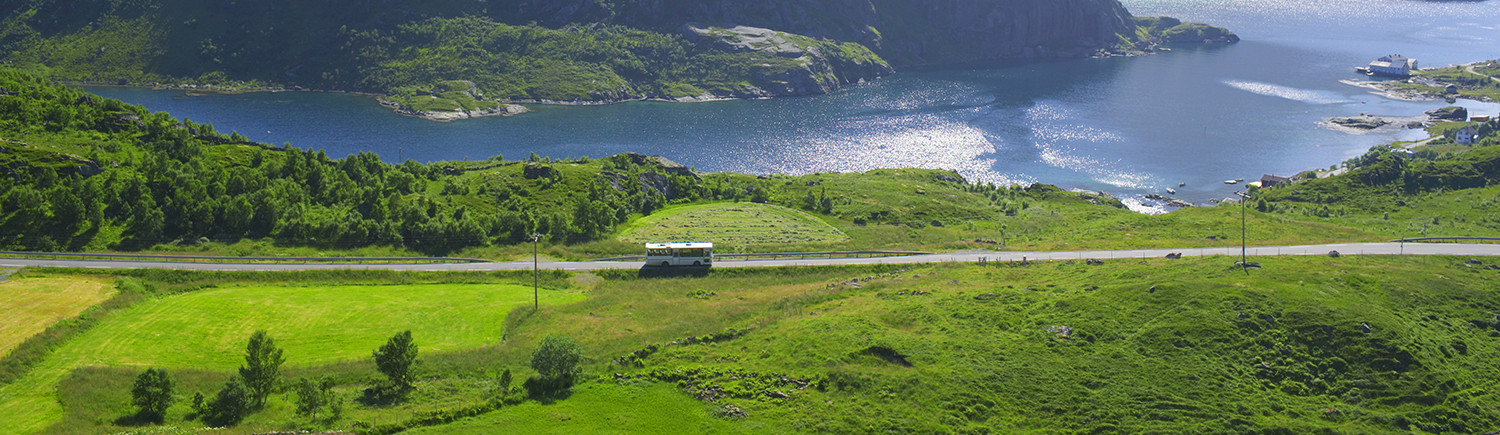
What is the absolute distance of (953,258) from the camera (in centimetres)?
9738

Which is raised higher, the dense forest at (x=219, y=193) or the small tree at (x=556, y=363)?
the dense forest at (x=219, y=193)

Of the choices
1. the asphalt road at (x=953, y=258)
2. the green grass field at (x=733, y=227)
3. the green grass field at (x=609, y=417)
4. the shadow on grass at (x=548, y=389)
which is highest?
the green grass field at (x=733, y=227)

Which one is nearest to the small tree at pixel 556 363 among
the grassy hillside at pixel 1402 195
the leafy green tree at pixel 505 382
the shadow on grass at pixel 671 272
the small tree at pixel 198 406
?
the leafy green tree at pixel 505 382

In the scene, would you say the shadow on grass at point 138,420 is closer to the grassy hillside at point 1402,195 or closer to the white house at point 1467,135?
the grassy hillside at point 1402,195

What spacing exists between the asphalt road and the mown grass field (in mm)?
7145

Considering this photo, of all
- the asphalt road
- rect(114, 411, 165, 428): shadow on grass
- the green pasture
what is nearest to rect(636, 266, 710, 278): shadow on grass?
the asphalt road

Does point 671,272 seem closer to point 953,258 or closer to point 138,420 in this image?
point 953,258

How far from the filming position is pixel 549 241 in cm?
10144

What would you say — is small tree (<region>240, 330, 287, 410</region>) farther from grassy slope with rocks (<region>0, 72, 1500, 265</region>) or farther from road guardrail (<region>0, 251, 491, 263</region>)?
grassy slope with rocks (<region>0, 72, 1500, 265</region>)

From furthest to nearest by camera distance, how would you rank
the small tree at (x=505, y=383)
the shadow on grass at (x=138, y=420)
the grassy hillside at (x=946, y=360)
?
1. the small tree at (x=505, y=383)
2. the grassy hillside at (x=946, y=360)
3. the shadow on grass at (x=138, y=420)

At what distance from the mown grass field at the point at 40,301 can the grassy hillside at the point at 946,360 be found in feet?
12.5

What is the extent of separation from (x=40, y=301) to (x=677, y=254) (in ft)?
A: 169

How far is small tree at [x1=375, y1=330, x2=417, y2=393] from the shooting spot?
58.1m

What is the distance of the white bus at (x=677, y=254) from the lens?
300 feet
